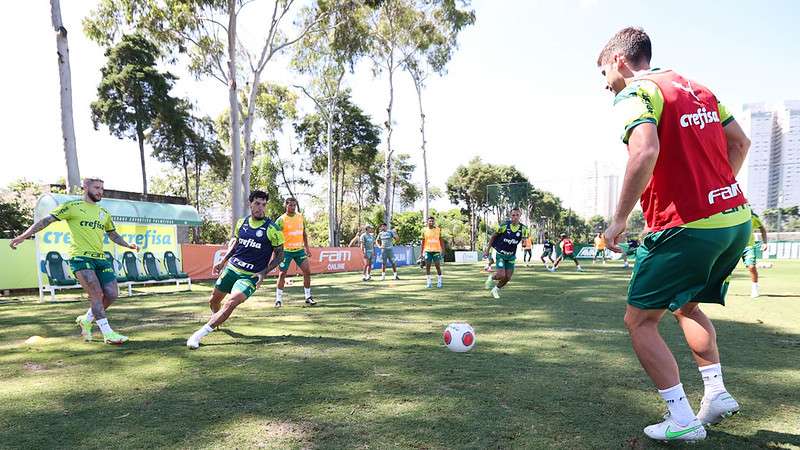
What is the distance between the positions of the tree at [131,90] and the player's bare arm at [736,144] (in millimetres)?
31085

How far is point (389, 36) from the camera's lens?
95.0 feet

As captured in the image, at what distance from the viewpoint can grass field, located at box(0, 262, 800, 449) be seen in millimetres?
2641

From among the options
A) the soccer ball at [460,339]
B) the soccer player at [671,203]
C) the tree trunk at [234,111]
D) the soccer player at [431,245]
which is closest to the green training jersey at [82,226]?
the soccer ball at [460,339]

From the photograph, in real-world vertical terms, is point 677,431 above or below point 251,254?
below

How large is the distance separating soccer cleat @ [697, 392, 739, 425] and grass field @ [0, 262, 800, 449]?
8 centimetres

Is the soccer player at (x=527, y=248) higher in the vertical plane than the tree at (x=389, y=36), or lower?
lower

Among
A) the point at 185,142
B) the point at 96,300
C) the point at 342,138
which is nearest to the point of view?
Answer: the point at 96,300

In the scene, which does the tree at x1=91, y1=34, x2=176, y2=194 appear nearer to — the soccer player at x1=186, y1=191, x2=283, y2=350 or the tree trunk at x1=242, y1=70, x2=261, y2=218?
the tree trunk at x1=242, y1=70, x2=261, y2=218

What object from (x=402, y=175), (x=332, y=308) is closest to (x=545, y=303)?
(x=332, y=308)

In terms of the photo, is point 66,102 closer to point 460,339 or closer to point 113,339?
point 113,339

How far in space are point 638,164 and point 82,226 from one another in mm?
6007

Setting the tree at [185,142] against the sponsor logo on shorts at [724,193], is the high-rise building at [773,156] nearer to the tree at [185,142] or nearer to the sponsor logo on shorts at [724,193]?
the sponsor logo on shorts at [724,193]

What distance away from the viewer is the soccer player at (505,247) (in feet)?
33.5

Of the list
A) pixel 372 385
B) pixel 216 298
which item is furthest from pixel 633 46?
pixel 216 298
